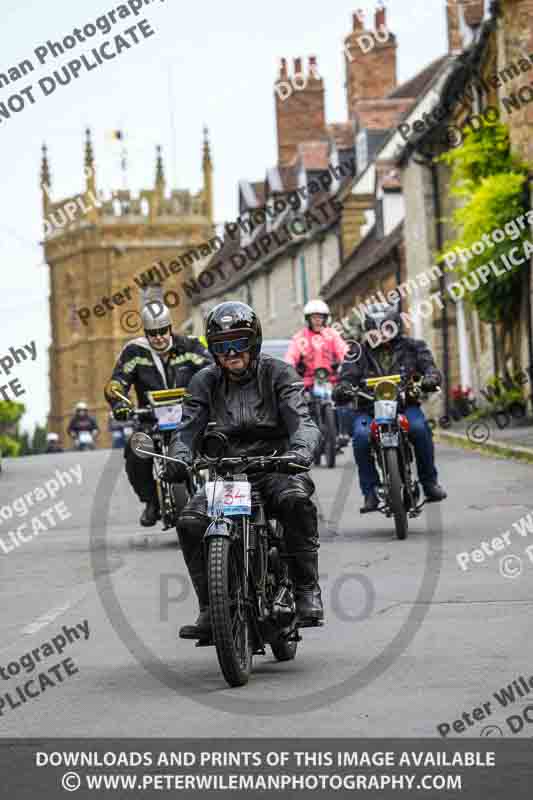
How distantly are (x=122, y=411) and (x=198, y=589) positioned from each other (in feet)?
19.5

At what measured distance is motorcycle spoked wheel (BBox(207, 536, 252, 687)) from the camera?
7.16 metres

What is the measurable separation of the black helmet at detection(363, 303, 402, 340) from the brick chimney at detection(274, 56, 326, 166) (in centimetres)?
5186

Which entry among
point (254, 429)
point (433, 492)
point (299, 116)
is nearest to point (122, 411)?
point (433, 492)

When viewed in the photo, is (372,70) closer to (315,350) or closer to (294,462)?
(315,350)

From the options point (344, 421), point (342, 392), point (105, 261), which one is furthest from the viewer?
point (105, 261)

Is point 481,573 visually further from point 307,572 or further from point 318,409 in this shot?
point 318,409

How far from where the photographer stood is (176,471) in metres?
7.97

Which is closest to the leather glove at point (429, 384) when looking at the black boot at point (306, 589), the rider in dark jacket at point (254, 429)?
the rider in dark jacket at point (254, 429)

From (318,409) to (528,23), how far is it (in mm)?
10945

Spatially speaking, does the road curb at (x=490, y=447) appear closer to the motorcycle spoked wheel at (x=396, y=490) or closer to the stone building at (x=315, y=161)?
the motorcycle spoked wheel at (x=396, y=490)

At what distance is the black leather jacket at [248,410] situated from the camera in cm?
809

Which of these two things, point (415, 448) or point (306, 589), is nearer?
point (306, 589)

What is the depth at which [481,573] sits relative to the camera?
11273mm
